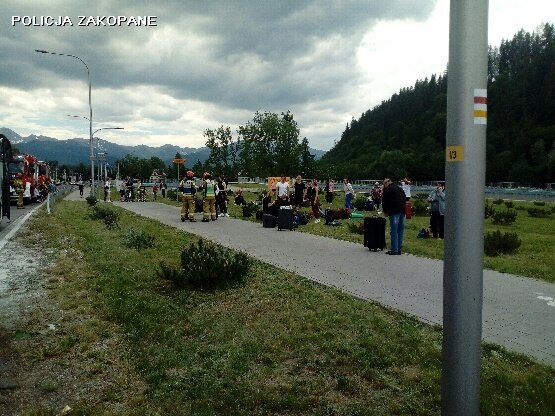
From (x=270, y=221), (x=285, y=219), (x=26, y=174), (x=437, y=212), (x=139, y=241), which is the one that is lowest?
(x=139, y=241)

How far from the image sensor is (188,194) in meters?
20.8

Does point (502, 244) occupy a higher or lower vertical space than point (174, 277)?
lower

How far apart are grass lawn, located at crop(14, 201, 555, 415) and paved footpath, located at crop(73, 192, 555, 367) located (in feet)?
1.60

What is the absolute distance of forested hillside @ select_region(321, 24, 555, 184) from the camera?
89.1 metres

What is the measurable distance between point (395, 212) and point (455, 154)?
374 inches

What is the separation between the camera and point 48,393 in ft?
14.1

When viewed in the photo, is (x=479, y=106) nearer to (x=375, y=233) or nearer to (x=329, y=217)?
(x=375, y=233)

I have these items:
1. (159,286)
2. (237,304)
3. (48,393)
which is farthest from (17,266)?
(48,393)

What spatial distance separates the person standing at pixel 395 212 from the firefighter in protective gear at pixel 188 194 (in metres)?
9.29

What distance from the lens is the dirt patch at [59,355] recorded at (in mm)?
4129

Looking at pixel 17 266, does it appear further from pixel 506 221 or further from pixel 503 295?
pixel 506 221

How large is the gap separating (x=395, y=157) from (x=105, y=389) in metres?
116

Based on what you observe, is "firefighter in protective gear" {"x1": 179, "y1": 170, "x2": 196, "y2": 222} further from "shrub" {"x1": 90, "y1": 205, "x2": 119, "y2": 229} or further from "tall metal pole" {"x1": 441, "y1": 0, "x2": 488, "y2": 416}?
"tall metal pole" {"x1": 441, "y1": 0, "x2": 488, "y2": 416}

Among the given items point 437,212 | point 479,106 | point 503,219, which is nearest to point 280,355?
point 479,106
